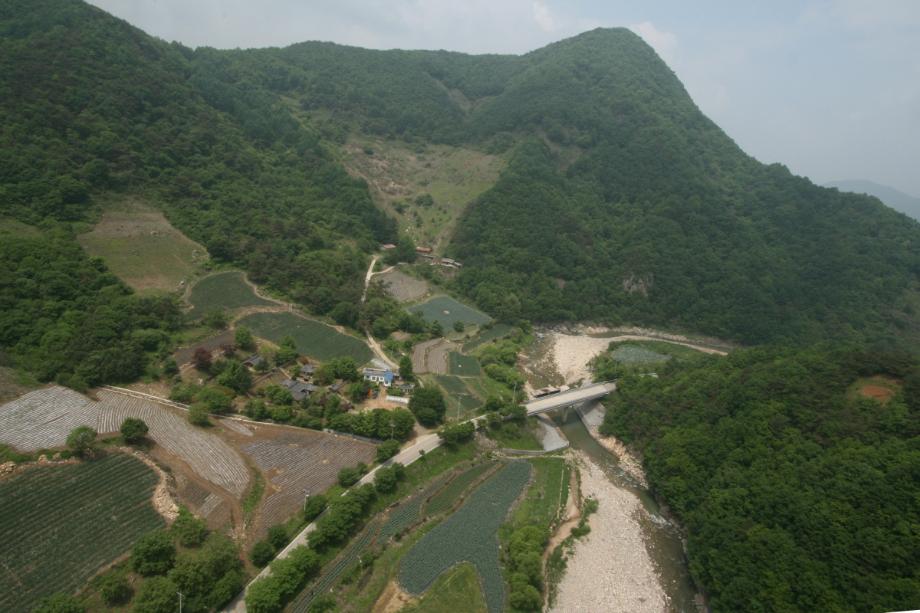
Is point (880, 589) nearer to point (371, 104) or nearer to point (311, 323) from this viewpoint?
point (311, 323)

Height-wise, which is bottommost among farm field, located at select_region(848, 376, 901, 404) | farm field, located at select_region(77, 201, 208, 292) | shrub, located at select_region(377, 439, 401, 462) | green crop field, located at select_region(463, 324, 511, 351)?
shrub, located at select_region(377, 439, 401, 462)

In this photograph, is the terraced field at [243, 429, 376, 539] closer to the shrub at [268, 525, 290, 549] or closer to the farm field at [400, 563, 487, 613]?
the shrub at [268, 525, 290, 549]

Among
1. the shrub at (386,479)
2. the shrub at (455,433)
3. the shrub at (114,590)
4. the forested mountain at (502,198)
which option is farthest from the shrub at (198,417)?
the shrub at (455,433)

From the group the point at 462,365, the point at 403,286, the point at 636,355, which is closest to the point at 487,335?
the point at 462,365

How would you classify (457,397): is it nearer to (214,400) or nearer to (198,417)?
(214,400)

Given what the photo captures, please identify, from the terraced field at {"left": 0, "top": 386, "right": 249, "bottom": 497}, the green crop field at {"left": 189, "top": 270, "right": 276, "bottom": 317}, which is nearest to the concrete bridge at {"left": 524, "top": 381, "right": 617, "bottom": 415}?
the terraced field at {"left": 0, "top": 386, "right": 249, "bottom": 497}

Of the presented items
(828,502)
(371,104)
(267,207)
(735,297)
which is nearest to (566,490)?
(828,502)

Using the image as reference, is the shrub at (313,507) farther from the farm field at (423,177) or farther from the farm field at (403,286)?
the farm field at (423,177)
